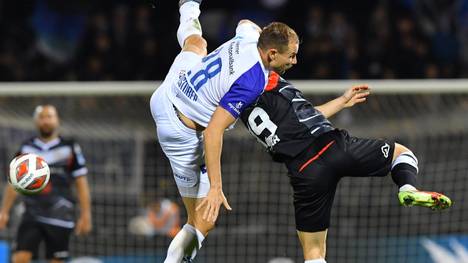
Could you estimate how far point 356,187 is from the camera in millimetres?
11766

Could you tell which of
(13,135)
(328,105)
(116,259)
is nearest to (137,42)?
(13,135)

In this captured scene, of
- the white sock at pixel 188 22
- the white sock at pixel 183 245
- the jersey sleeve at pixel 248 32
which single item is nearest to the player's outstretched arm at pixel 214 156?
the jersey sleeve at pixel 248 32

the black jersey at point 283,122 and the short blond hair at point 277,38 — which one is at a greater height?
the short blond hair at point 277,38

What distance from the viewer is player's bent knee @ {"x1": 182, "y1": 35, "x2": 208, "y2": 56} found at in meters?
7.66

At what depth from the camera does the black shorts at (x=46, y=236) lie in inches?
421

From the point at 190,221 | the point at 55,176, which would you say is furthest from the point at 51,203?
the point at 190,221

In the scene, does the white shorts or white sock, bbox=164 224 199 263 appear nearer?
the white shorts

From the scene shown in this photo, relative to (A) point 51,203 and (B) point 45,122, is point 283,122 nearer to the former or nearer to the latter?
(B) point 45,122

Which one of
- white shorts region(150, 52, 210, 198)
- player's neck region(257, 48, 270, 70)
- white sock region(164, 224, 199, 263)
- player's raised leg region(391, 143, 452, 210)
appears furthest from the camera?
white sock region(164, 224, 199, 263)

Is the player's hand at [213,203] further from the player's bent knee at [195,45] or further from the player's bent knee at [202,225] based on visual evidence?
the player's bent knee at [195,45]

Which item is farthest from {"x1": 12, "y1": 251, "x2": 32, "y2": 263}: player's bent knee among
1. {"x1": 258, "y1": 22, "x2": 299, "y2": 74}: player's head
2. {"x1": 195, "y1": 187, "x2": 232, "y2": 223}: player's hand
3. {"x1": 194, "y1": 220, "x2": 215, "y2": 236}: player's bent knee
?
{"x1": 258, "y1": 22, "x2": 299, "y2": 74}: player's head

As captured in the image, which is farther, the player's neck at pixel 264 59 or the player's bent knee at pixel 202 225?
the player's bent knee at pixel 202 225

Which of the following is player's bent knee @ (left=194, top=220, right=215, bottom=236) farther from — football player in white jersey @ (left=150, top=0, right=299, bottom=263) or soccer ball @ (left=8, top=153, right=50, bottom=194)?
soccer ball @ (left=8, top=153, right=50, bottom=194)

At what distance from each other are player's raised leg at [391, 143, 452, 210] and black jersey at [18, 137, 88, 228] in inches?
171
